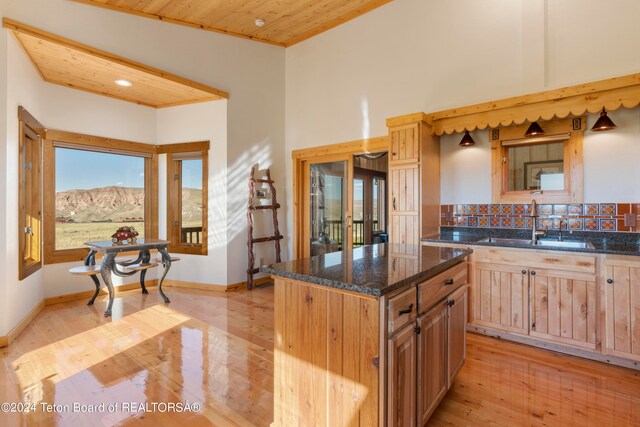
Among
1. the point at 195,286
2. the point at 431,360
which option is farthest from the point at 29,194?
the point at 431,360

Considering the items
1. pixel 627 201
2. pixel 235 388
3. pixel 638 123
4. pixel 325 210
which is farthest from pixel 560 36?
pixel 235 388

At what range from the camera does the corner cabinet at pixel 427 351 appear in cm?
140

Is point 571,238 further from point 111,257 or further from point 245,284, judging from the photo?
point 111,257

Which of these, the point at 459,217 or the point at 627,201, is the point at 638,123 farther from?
the point at 459,217

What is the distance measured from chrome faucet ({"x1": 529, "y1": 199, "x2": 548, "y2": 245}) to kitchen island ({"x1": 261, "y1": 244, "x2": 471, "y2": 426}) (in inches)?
74.6

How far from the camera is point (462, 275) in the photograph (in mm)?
2215

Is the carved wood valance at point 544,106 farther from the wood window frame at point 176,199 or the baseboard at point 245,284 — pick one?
the wood window frame at point 176,199

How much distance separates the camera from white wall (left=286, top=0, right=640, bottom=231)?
2.97 m

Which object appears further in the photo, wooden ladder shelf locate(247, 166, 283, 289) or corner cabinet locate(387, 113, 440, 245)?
wooden ladder shelf locate(247, 166, 283, 289)

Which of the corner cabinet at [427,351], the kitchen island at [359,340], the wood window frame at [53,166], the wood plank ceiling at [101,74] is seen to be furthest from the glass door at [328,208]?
the kitchen island at [359,340]

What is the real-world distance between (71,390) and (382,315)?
222 cm

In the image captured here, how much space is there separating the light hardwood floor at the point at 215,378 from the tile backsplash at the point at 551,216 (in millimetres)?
1250

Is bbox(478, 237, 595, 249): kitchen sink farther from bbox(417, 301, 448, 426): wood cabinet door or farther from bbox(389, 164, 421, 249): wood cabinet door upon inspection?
bbox(417, 301, 448, 426): wood cabinet door

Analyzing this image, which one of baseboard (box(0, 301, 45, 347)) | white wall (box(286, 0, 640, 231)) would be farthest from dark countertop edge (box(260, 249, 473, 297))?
baseboard (box(0, 301, 45, 347))
